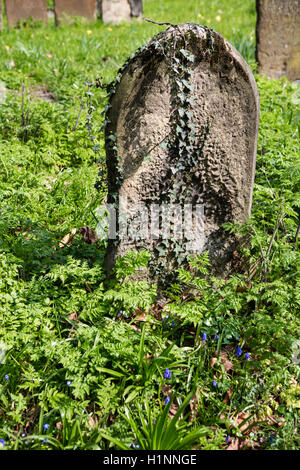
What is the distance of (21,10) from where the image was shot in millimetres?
8109

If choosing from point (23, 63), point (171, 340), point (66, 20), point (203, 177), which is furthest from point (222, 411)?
point (66, 20)

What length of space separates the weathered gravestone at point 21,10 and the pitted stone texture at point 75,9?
338 millimetres

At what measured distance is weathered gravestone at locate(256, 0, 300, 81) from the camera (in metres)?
5.32

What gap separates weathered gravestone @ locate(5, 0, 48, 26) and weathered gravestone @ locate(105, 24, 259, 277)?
7.01 m

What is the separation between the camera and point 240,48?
597 centimetres

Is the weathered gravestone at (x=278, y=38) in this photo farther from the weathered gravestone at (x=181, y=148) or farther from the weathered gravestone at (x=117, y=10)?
the weathered gravestone at (x=117, y=10)

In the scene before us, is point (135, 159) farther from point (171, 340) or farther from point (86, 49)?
point (86, 49)

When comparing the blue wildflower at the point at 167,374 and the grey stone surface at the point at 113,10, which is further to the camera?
the grey stone surface at the point at 113,10

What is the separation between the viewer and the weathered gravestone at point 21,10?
8.08 m

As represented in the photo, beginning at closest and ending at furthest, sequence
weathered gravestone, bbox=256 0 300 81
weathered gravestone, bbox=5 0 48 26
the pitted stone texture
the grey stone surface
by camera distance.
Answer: weathered gravestone, bbox=256 0 300 81
weathered gravestone, bbox=5 0 48 26
the pitted stone texture
the grey stone surface

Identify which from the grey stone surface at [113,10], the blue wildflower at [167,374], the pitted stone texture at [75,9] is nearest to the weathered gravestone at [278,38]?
the grey stone surface at [113,10]

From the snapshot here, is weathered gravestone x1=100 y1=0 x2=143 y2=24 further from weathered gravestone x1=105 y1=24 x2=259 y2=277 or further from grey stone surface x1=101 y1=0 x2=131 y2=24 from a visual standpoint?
weathered gravestone x1=105 y1=24 x2=259 y2=277

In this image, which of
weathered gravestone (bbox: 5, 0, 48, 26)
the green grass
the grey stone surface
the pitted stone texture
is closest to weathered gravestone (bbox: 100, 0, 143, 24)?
the grey stone surface

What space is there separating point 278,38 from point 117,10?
13.8ft
